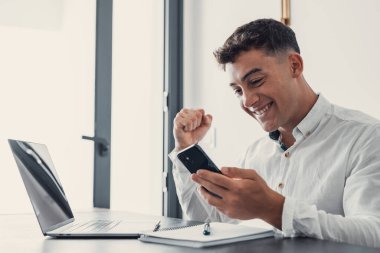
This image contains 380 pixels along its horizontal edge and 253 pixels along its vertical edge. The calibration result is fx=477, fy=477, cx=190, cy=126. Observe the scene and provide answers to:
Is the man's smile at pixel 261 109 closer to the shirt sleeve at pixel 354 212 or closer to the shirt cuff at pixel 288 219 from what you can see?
the shirt sleeve at pixel 354 212

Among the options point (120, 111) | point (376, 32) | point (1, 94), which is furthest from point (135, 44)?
point (376, 32)

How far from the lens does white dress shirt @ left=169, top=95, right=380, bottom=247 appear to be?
3.16 feet

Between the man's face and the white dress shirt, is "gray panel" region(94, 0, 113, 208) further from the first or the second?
the man's face

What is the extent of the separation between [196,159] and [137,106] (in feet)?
5.96

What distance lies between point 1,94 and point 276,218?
5.50ft

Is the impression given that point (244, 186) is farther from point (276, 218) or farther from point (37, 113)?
point (37, 113)

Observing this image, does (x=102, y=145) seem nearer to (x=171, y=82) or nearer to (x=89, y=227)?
(x=171, y=82)

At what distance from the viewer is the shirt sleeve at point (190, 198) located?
1.48 metres

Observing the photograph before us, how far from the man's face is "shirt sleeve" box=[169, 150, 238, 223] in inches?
11.4

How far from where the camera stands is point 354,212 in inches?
42.8

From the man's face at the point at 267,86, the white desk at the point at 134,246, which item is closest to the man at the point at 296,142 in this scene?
the man's face at the point at 267,86

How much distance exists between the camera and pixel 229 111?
241cm

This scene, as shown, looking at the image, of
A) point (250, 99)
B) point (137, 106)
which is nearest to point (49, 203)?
point (250, 99)

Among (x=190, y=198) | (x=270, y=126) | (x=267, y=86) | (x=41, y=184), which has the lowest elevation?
(x=190, y=198)
